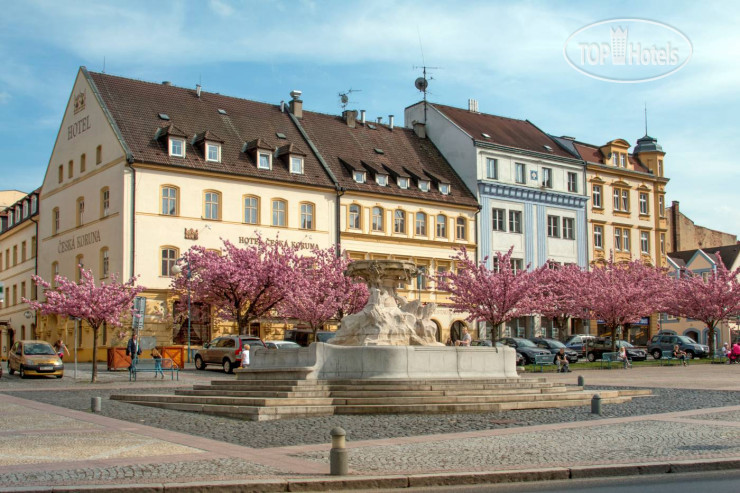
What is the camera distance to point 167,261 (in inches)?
1854

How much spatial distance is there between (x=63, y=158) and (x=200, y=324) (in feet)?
50.2

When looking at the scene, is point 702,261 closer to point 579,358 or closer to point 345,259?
point 579,358

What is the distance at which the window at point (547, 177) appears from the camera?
6400cm

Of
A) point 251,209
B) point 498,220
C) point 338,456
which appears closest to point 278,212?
point 251,209

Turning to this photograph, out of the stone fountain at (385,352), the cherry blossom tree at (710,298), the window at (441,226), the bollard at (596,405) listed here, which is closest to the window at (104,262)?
the window at (441,226)

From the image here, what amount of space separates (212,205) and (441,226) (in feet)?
53.5

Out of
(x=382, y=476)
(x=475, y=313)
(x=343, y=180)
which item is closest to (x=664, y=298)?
(x=475, y=313)

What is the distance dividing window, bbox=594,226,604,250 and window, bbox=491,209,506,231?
30.7 ft

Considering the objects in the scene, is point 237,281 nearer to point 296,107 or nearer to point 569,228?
point 296,107

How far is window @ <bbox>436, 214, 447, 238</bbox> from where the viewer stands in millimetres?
58438

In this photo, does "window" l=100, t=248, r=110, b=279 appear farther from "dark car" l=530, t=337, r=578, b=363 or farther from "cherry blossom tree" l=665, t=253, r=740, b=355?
"cherry blossom tree" l=665, t=253, r=740, b=355

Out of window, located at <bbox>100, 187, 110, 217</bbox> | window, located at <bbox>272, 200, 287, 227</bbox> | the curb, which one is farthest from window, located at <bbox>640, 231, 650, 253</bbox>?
the curb

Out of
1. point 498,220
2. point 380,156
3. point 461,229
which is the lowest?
point 461,229

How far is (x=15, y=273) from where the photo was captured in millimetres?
64062
